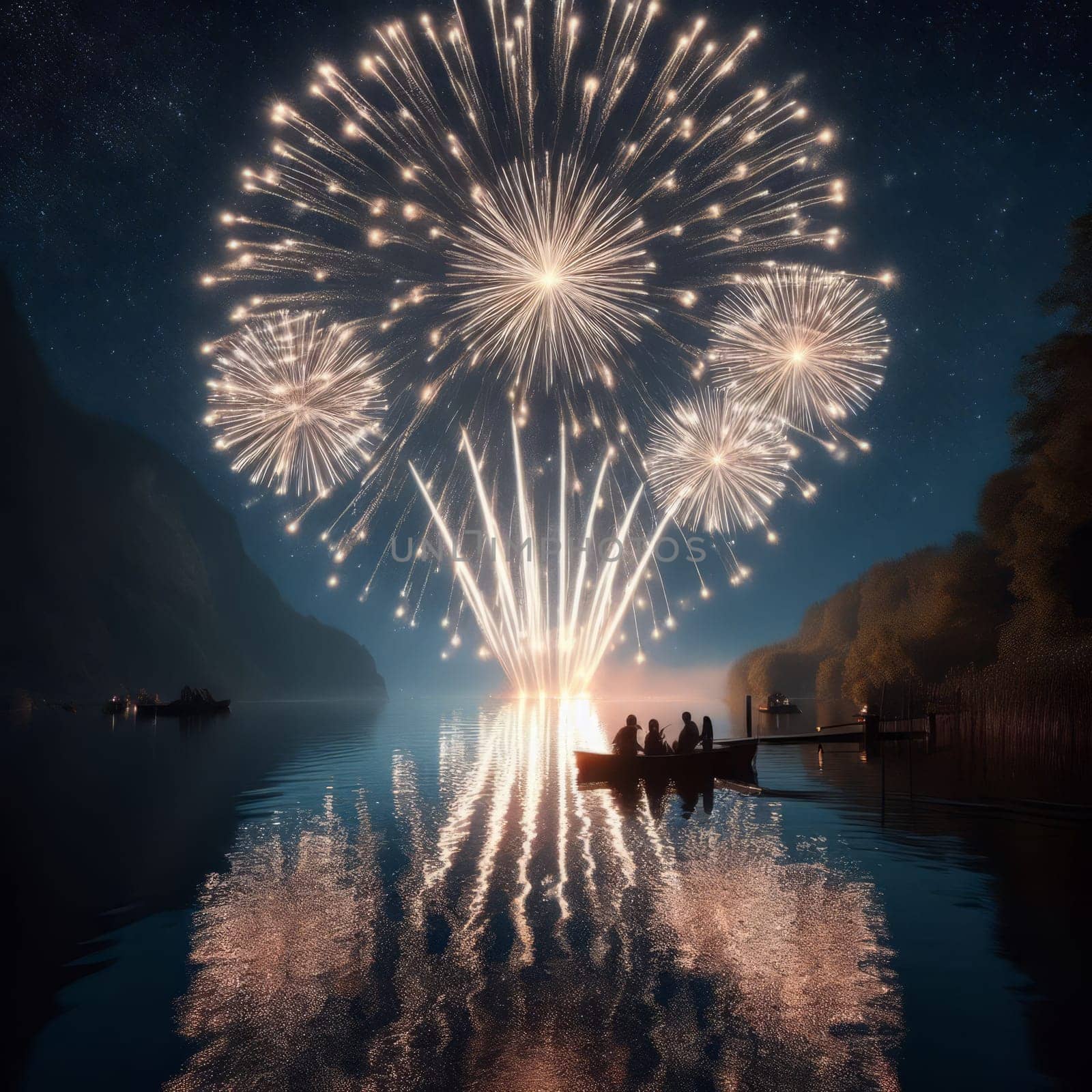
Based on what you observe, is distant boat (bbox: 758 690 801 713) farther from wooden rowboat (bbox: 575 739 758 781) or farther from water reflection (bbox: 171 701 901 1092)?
water reflection (bbox: 171 701 901 1092)

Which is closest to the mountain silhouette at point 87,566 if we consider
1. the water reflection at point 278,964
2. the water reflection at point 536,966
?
the water reflection at point 278,964

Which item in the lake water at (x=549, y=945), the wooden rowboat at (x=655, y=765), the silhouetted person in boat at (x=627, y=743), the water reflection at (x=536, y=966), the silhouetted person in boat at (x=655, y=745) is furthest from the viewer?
the silhouetted person in boat at (x=655, y=745)

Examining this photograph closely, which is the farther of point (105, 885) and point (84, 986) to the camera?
point (105, 885)

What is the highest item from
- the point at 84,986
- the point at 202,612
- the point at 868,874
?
the point at 202,612

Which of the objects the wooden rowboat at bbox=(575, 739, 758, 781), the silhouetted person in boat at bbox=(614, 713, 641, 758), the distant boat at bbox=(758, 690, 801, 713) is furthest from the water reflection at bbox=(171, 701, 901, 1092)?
the distant boat at bbox=(758, 690, 801, 713)

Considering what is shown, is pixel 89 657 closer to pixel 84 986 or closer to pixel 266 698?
pixel 266 698

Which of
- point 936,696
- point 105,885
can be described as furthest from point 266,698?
point 105,885

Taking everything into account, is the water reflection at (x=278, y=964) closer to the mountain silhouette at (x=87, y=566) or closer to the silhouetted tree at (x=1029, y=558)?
the silhouetted tree at (x=1029, y=558)

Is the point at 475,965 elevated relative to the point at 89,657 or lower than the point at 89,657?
lower
